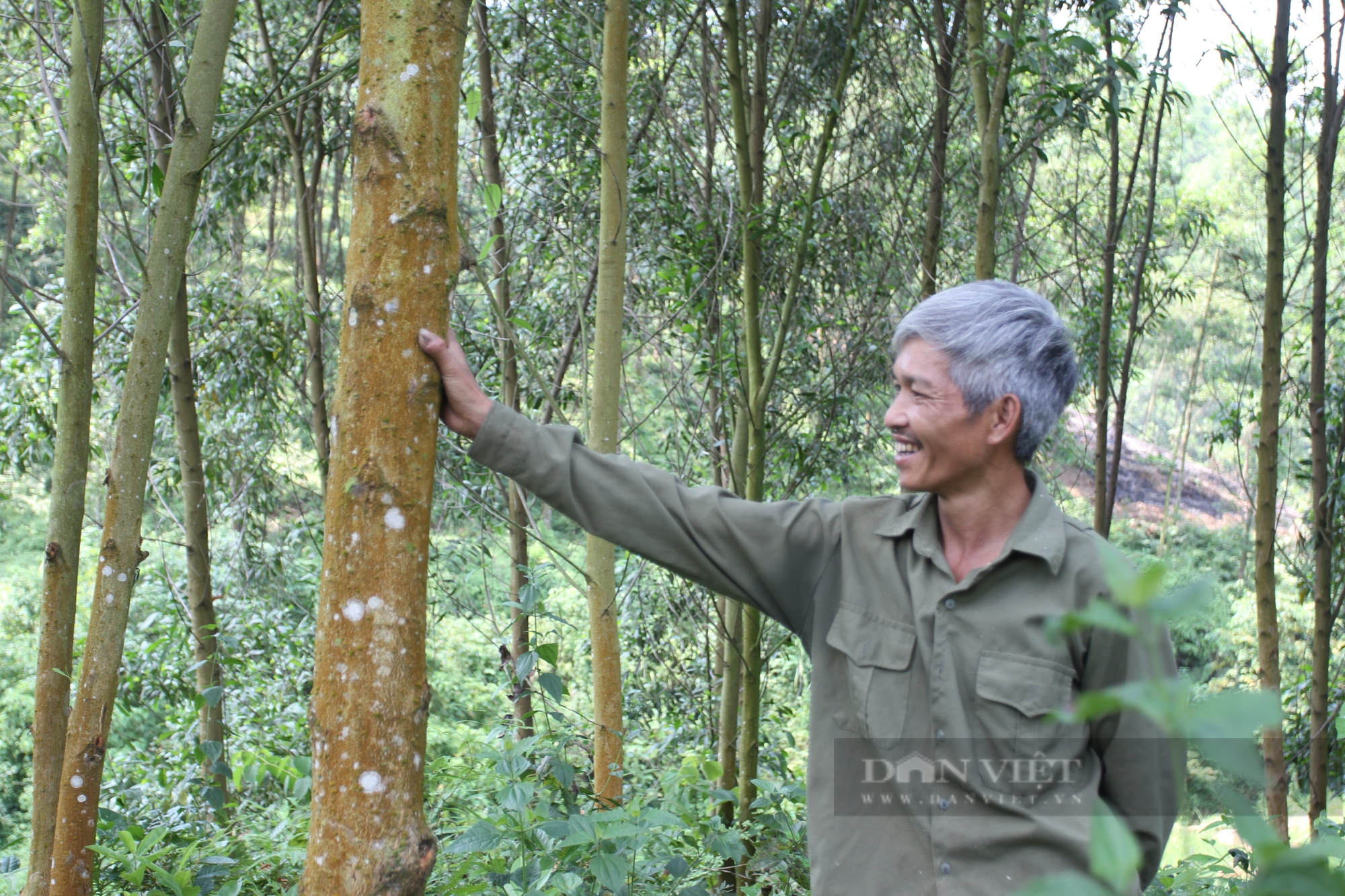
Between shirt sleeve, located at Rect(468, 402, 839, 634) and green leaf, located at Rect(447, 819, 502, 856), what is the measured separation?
2.12 ft

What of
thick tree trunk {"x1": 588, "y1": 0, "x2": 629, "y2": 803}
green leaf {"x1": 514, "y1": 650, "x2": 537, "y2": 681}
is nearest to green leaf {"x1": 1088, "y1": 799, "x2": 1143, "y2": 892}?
green leaf {"x1": 514, "y1": 650, "x2": 537, "y2": 681}

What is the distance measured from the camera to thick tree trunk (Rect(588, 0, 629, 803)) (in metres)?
2.74

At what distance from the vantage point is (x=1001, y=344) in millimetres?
1483

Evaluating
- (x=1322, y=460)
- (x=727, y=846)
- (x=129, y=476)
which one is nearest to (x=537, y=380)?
(x=129, y=476)

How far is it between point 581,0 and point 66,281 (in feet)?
8.69

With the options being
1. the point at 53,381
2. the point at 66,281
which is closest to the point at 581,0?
the point at 66,281

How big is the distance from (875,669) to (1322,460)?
348 centimetres

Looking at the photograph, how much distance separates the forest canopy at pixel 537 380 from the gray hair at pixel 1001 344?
1.44 feet

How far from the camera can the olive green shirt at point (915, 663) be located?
1378mm

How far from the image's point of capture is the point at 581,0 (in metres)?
4.20

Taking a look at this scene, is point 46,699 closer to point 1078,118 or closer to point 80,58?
point 80,58

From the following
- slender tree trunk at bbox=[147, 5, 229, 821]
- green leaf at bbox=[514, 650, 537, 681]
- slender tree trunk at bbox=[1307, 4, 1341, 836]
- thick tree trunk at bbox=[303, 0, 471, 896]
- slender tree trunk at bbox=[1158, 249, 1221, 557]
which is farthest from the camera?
slender tree trunk at bbox=[1158, 249, 1221, 557]

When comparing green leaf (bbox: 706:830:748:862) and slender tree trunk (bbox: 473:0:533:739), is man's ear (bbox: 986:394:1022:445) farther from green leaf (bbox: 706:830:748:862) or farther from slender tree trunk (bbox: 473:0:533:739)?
slender tree trunk (bbox: 473:0:533:739)

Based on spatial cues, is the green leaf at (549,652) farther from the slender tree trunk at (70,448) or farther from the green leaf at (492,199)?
the slender tree trunk at (70,448)
